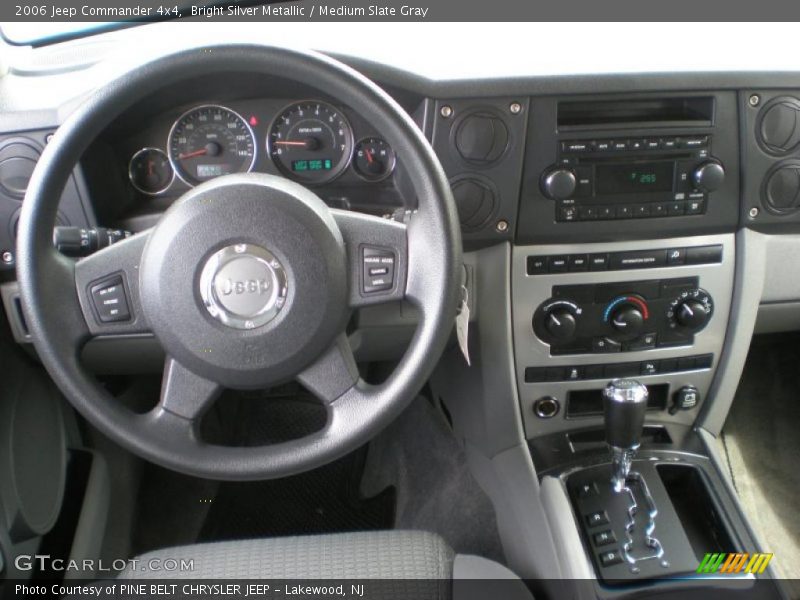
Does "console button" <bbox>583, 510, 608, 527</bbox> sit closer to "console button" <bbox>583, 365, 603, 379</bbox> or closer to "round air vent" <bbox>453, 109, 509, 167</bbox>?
"console button" <bbox>583, 365, 603, 379</bbox>

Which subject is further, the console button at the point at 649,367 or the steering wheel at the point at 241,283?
the console button at the point at 649,367

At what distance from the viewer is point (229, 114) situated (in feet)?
3.93

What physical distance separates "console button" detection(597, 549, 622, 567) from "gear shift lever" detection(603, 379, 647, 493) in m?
0.15

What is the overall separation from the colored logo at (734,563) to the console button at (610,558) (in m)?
0.12

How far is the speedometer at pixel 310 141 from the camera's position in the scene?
120cm

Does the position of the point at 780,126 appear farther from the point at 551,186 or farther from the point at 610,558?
the point at 610,558

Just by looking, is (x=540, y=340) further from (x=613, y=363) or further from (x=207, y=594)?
(x=207, y=594)

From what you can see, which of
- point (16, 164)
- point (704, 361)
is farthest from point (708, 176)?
point (16, 164)

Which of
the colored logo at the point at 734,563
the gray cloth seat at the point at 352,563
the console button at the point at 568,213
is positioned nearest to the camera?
the gray cloth seat at the point at 352,563

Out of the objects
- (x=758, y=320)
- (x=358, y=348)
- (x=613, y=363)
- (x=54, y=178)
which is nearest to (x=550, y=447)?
(x=613, y=363)

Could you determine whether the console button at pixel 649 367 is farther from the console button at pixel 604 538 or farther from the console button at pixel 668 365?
the console button at pixel 604 538

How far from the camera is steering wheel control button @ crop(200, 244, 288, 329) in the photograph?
925 millimetres

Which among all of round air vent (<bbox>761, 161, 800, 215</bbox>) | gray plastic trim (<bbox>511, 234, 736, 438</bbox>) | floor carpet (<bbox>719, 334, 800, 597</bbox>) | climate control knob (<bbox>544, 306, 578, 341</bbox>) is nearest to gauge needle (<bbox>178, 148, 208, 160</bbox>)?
gray plastic trim (<bbox>511, 234, 736, 438</bbox>)

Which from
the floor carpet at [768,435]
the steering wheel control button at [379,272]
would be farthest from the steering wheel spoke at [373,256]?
the floor carpet at [768,435]
